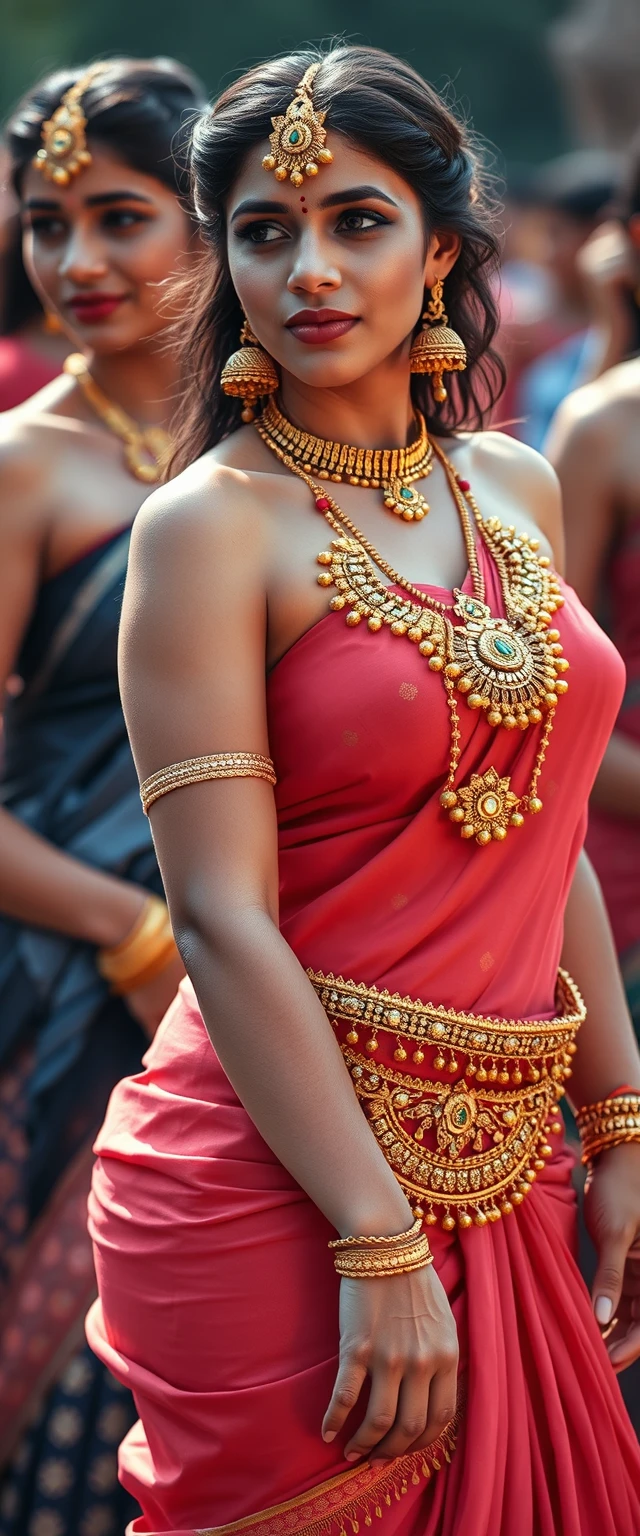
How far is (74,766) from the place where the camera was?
2949 mm

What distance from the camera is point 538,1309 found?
2.02 m

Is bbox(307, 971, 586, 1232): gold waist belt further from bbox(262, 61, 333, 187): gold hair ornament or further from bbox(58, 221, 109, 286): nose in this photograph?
bbox(58, 221, 109, 286): nose

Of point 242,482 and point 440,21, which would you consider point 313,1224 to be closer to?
point 242,482

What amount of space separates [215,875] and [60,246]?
5.24 feet

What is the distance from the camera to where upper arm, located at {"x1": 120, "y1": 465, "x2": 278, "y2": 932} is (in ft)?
6.00

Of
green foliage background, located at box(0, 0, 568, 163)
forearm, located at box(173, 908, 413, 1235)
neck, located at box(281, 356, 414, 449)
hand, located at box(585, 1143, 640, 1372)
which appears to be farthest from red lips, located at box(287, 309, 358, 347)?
green foliage background, located at box(0, 0, 568, 163)

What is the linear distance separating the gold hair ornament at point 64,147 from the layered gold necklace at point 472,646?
116 centimetres

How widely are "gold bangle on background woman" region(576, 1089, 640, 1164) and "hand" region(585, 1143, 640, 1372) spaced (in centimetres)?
1

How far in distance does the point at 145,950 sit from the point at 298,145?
52.8 inches

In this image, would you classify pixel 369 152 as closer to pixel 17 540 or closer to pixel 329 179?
pixel 329 179

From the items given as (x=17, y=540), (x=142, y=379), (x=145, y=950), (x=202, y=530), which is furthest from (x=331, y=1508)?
(x=142, y=379)

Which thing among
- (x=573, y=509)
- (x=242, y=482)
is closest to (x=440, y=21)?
(x=573, y=509)

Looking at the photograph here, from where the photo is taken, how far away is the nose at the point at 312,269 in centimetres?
191

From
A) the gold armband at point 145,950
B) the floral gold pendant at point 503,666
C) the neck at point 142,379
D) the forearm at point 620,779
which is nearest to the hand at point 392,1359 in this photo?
the floral gold pendant at point 503,666
